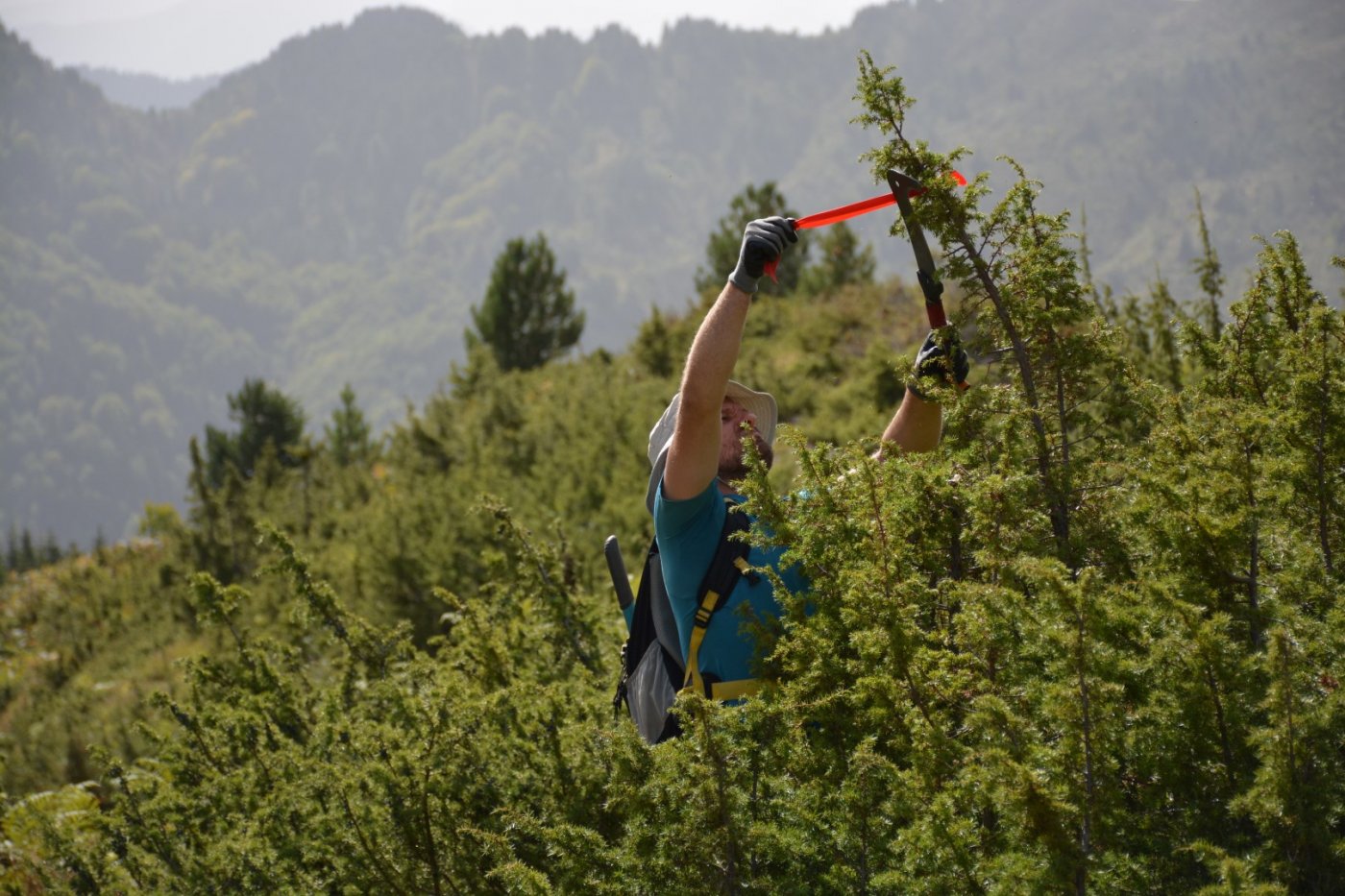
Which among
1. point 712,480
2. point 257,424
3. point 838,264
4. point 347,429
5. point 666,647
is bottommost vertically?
point 666,647

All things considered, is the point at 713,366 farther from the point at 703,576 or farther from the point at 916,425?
the point at 916,425

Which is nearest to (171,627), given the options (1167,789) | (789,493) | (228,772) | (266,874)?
(228,772)

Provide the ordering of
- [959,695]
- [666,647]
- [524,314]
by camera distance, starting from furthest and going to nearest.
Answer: [524,314]
[666,647]
[959,695]

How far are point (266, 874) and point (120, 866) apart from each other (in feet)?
3.31

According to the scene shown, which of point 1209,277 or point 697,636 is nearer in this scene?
point 697,636

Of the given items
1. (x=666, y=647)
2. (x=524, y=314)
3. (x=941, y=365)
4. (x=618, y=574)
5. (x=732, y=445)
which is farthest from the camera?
(x=524, y=314)

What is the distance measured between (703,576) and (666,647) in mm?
295

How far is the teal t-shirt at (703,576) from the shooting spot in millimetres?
2736

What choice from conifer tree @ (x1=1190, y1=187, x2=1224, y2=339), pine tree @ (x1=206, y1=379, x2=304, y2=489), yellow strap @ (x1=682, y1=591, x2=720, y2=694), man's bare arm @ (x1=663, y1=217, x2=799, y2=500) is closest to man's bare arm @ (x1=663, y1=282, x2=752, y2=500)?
man's bare arm @ (x1=663, y1=217, x2=799, y2=500)

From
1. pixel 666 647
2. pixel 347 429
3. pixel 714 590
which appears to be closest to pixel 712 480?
pixel 714 590

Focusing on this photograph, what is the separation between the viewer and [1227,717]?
1634 mm

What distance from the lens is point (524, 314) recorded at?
98.4 ft

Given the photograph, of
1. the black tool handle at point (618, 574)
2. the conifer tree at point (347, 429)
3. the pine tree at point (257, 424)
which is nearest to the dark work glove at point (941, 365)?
the black tool handle at point (618, 574)

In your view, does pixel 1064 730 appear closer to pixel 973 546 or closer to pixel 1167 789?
pixel 1167 789
